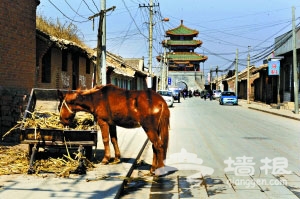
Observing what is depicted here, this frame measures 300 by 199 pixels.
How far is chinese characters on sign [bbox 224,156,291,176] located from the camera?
8.67 meters

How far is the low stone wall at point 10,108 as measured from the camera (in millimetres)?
11414

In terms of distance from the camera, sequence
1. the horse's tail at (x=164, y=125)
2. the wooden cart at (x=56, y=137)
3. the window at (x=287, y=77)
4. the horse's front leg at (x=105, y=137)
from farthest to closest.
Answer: the window at (x=287, y=77) → the horse's front leg at (x=105, y=137) → the horse's tail at (x=164, y=125) → the wooden cart at (x=56, y=137)

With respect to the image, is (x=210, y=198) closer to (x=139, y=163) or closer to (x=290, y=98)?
(x=139, y=163)

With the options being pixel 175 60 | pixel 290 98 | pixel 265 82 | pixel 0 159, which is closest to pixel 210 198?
pixel 0 159

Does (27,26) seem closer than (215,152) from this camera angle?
No

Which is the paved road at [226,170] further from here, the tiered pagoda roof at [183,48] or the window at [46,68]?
the tiered pagoda roof at [183,48]

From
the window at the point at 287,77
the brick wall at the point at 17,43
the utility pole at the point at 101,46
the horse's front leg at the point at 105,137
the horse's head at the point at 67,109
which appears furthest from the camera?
the window at the point at 287,77

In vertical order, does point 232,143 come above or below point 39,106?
below

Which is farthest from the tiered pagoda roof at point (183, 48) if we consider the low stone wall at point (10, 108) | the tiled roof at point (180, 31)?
the low stone wall at point (10, 108)

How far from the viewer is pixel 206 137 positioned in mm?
15016

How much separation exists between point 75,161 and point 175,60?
101578 millimetres

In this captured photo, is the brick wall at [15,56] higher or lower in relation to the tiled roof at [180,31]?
lower

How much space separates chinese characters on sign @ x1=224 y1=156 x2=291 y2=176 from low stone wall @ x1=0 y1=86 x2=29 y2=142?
5744 mm

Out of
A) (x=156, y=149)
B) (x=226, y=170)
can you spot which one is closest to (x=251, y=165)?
(x=226, y=170)
